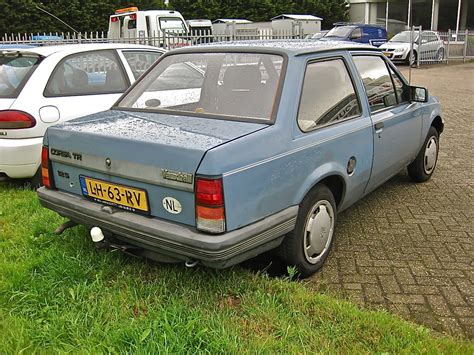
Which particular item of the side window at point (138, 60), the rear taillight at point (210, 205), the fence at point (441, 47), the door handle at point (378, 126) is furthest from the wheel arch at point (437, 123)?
the fence at point (441, 47)

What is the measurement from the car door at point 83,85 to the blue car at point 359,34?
53.6ft

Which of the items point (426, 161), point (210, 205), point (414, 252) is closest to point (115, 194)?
point (210, 205)

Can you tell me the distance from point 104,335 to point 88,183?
102 cm

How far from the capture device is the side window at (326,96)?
3.26 m

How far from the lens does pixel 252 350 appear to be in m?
2.49

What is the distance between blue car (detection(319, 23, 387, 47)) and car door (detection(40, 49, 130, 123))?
1635cm

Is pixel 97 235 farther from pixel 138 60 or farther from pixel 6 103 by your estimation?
pixel 138 60

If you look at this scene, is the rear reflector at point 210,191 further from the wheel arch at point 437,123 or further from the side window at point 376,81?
the wheel arch at point 437,123

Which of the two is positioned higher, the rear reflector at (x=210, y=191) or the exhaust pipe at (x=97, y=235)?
the rear reflector at (x=210, y=191)

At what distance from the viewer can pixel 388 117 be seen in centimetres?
414

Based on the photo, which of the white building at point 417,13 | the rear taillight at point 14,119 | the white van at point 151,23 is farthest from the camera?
the white building at point 417,13

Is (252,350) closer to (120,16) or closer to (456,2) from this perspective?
(120,16)

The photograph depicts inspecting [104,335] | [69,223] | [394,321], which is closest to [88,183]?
[69,223]

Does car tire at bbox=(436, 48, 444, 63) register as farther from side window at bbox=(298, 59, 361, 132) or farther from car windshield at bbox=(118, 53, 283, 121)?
car windshield at bbox=(118, 53, 283, 121)
